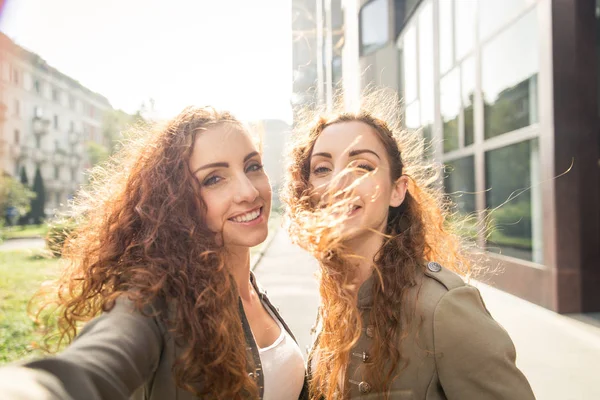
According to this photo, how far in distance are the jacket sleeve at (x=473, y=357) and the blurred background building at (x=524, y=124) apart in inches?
38.5

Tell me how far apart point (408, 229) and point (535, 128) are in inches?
211

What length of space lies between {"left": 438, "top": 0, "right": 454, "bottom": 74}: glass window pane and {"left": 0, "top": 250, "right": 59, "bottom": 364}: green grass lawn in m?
8.22

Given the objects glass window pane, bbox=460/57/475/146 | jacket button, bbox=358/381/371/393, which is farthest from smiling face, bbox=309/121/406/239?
glass window pane, bbox=460/57/475/146

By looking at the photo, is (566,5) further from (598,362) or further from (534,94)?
(598,362)

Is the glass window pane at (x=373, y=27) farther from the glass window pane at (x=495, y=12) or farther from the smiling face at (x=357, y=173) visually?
the smiling face at (x=357, y=173)

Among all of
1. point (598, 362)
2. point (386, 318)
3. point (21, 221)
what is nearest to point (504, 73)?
point (598, 362)

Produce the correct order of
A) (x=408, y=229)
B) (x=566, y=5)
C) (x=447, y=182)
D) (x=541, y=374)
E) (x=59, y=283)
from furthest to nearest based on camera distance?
(x=447, y=182), (x=566, y=5), (x=541, y=374), (x=408, y=229), (x=59, y=283)

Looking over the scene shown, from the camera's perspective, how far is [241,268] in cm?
216

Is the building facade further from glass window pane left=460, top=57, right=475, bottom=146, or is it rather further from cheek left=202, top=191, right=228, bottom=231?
cheek left=202, top=191, right=228, bottom=231

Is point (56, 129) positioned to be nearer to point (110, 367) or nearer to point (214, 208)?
point (214, 208)

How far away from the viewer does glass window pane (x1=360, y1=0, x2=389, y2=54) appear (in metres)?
12.7

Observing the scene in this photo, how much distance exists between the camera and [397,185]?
214cm

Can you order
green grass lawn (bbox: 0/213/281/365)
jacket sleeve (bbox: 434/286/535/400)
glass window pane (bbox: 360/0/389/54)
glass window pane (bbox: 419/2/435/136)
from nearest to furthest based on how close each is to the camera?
jacket sleeve (bbox: 434/286/535/400)
green grass lawn (bbox: 0/213/281/365)
glass window pane (bbox: 419/2/435/136)
glass window pane (bbox: 360/0/389/54)

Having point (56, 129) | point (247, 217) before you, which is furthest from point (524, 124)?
point (56, 129)
